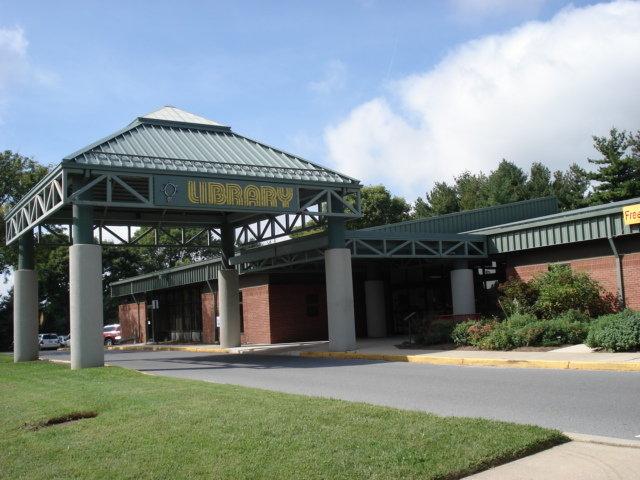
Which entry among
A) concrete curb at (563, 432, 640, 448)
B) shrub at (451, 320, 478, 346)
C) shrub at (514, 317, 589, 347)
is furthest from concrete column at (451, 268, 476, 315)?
concrete curb at (563, 432, 640, 448)

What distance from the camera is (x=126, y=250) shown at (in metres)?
70.2

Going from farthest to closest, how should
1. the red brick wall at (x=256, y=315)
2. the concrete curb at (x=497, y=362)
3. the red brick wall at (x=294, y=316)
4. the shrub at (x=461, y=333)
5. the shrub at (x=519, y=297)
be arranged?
the red brick wall at (x=256, y=315) < the red brick wall at (x=294, y=316) < the shrub at (x=519, y=297) < the shrub at (x=461, y=333) < the concrete curb at (x=497, y=362)

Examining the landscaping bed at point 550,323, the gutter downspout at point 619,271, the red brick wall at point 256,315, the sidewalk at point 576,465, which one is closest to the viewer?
the sidewalk at point 576,465

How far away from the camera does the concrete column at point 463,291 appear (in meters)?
28.0

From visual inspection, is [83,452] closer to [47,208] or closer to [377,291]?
[47,208]

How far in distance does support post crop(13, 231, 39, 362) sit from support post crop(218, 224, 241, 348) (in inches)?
319

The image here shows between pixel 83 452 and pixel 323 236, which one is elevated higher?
pixel 323 236

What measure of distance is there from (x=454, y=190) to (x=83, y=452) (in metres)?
68.2

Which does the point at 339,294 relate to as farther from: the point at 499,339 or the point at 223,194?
the point at 499,339

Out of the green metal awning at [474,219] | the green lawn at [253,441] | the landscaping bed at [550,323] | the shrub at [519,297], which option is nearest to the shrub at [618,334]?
the landscaping bed at [550,323]

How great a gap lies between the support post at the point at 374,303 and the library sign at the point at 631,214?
1355 cm

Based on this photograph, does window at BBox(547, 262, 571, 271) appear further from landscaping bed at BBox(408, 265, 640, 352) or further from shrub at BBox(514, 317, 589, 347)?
shrub at BBox(514, 317, 589, 347)

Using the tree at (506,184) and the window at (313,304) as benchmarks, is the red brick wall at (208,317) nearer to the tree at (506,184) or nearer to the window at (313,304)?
the window at (313,304)

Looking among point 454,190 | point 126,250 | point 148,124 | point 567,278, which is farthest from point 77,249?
point 454,190
